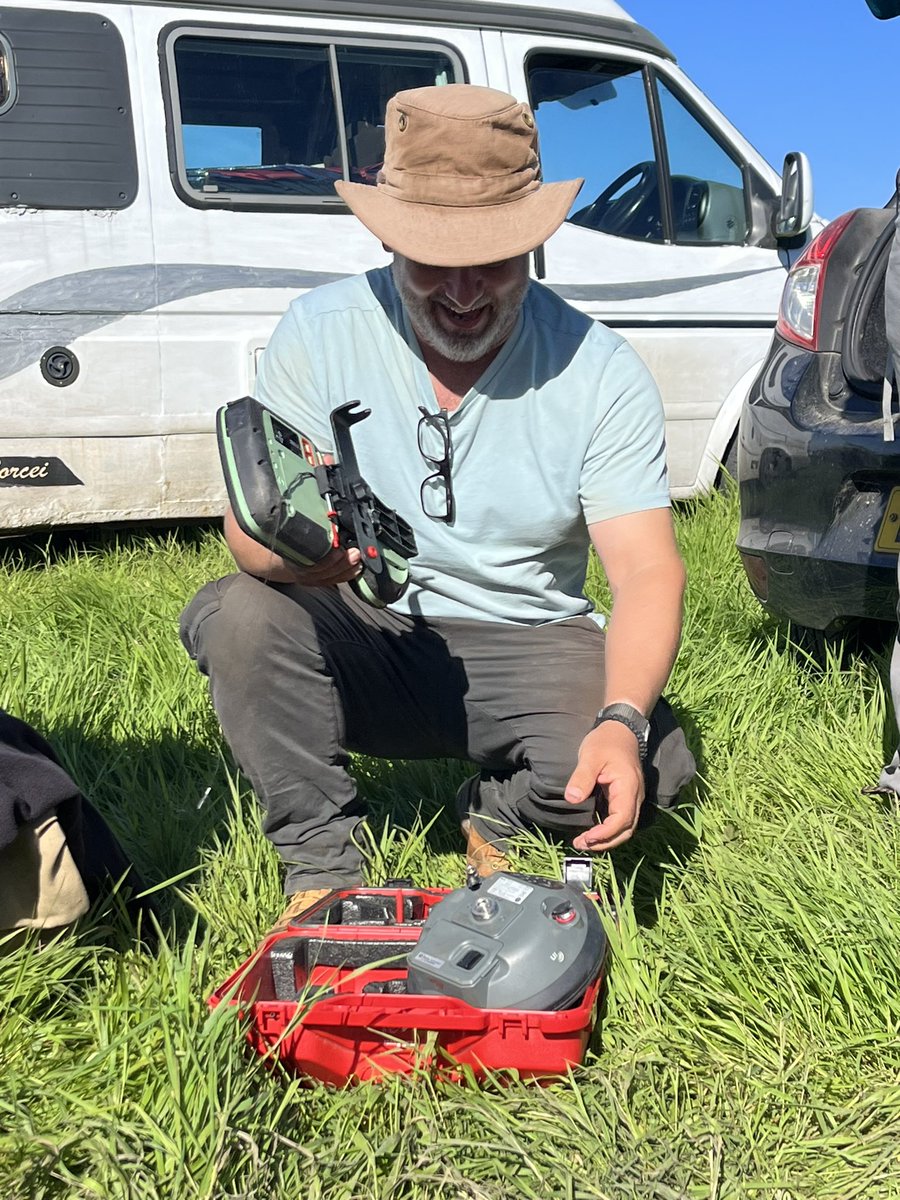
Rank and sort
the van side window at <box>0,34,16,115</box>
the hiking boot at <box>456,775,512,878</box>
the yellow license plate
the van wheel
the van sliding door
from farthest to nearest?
the van wheel
the van sliding door
the van side window at <box>0,34,16,115</box>
the yellow license plate
the hiking boot at <box>456,775,512,878</box>

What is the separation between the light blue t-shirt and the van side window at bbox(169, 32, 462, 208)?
2.72 m

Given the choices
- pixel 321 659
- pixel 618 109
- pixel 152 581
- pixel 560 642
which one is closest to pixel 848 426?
pixel 560 642

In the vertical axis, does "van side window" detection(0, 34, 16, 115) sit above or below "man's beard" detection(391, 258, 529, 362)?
above

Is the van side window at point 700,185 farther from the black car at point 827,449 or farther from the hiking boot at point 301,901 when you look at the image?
the hiking boot at point 301,901

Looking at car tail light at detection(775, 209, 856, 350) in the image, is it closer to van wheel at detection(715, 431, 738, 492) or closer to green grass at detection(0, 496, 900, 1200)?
green grass at detection(0, 496, 900, 1200)

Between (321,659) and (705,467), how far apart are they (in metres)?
3.66

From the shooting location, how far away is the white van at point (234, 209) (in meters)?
5.11

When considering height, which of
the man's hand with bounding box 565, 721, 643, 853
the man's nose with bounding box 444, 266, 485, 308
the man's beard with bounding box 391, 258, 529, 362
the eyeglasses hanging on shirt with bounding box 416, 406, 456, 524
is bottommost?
the man's hand with bounding box 565, 721, 643, 853

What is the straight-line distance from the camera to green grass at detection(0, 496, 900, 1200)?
1.87 meters

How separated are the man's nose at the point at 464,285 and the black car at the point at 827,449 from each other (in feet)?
3.48

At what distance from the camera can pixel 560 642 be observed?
2.87 metres

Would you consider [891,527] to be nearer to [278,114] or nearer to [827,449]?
[827,449]

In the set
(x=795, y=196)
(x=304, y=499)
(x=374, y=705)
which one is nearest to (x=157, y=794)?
(x=374, y=705)

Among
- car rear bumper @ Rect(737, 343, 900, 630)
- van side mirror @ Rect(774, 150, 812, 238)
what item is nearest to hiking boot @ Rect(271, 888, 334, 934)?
car rear bumper @ Rect(737, 343, 900, 630)
